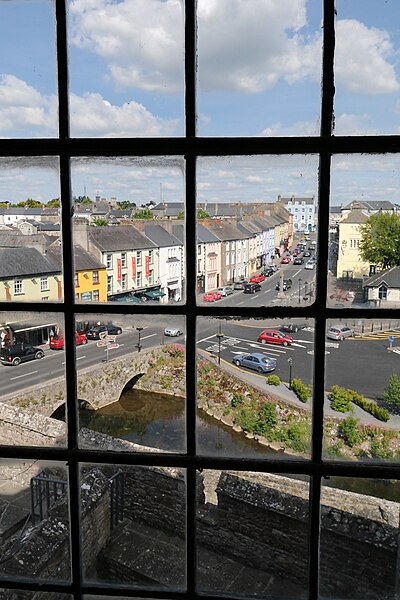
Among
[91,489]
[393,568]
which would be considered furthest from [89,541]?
[393,568]

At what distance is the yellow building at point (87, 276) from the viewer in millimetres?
1012

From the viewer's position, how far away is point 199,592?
985 mm

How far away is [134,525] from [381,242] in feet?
5.40

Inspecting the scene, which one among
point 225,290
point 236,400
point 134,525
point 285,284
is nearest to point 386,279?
point 285,284

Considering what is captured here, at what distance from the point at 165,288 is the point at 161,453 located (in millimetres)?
325

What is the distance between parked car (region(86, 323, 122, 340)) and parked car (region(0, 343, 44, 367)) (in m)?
0.11

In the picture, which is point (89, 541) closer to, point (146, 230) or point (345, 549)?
point (345, 549)

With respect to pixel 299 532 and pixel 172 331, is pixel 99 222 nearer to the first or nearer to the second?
pixel 172 331

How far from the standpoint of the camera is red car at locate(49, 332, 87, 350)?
3.34 ft

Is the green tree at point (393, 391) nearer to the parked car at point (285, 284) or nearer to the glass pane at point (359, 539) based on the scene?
the glass pane at point (359, 539)

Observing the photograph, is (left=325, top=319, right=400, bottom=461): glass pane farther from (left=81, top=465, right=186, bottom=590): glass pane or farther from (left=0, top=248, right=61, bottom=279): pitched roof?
(left=0, top=248, right=61, bottom=279): pitched roof

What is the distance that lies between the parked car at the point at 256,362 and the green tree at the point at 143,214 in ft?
1.12

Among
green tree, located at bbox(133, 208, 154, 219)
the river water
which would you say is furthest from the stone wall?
green tree, located at bbox(133, 208, 154, 219)

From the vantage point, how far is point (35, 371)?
3.49 ft
